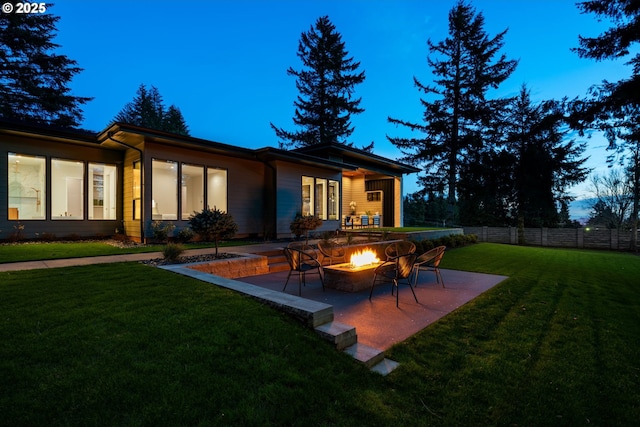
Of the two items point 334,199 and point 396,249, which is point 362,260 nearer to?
point 396,249

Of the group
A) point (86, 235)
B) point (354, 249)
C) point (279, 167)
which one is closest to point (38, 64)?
point (86, 235)

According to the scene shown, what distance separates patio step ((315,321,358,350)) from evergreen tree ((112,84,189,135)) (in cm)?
3599

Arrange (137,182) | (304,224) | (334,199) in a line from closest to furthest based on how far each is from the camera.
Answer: (137,182) < (304,224) < (334,199)

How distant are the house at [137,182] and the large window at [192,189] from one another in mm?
39

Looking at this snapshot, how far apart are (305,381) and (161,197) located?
39.0ft

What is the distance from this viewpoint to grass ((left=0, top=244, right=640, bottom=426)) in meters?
1.95

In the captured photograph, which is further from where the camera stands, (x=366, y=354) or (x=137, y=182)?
(x=137, y=182)

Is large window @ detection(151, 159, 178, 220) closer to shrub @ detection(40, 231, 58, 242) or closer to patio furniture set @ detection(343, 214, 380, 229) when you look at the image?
shrub @ detection(40, 231, 58, 242)

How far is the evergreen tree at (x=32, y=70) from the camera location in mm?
15602

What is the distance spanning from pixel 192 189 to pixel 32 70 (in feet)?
44.4

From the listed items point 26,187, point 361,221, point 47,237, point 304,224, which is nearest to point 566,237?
point 361,221

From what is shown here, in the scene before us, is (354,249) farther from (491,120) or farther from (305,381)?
(491,120)

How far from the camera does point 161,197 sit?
12.2m

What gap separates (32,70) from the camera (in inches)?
646
